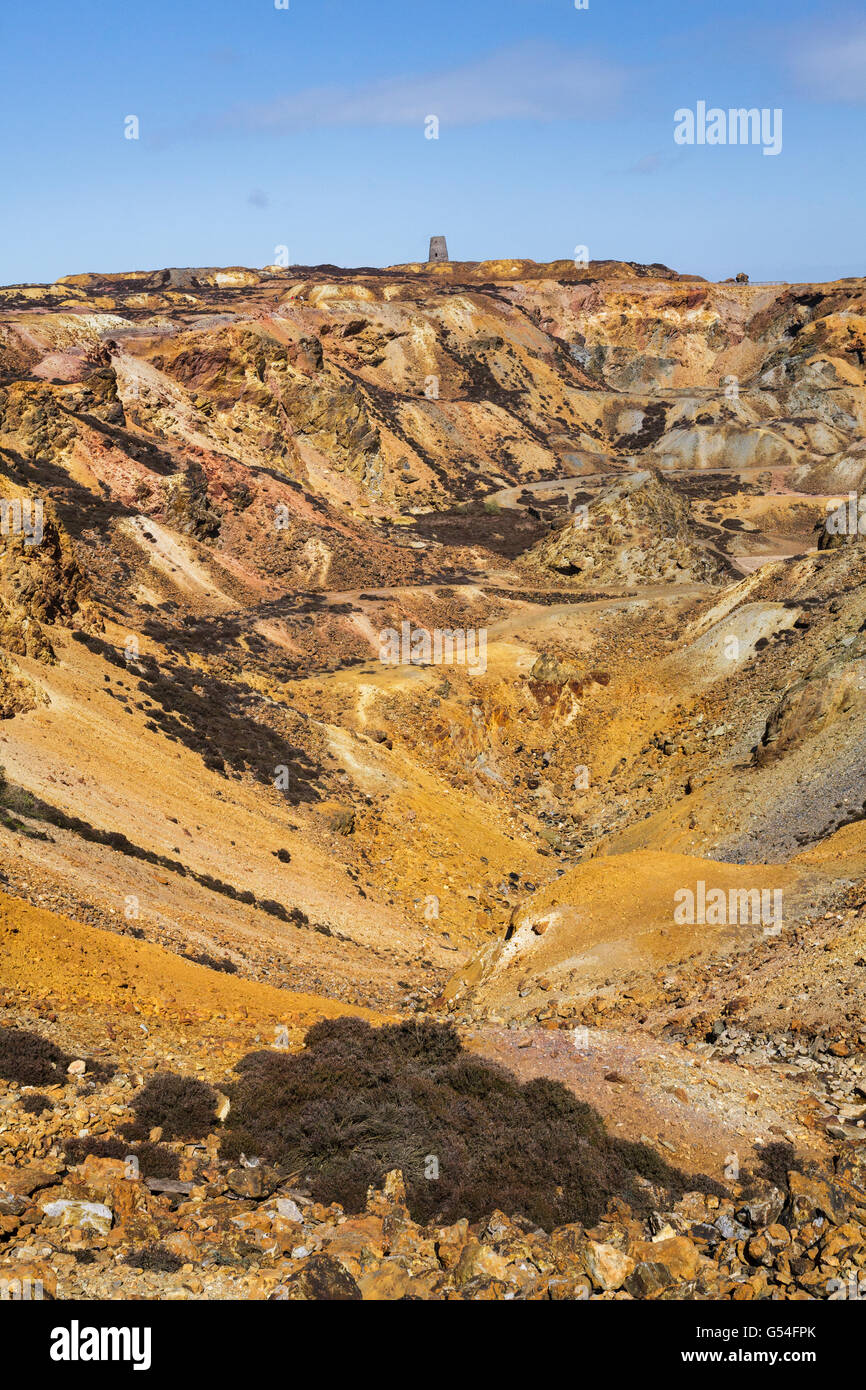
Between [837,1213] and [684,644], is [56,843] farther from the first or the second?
[684,644]

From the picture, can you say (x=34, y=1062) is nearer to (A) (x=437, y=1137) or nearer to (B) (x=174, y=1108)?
(B) (x=174, y=1108)

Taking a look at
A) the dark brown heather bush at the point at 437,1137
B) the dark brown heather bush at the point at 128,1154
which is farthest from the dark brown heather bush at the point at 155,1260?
the dark brown heather bush at the point at 437,1137

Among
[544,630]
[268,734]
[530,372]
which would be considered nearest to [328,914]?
[268,734]


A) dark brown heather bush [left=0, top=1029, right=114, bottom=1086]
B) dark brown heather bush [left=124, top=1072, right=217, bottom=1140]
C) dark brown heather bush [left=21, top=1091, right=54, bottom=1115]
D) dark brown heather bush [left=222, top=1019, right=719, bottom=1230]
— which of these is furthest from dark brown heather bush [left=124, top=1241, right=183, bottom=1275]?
dark brown heather bush [left=0, top=1029, right=114, bottom=1086]

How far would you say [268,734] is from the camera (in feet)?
123

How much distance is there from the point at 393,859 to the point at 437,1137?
2134cm

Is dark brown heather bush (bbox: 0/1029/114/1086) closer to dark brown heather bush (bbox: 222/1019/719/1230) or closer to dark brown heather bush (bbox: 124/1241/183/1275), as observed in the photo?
dark brown heather bush (bbox: 222/1019/719/1230)

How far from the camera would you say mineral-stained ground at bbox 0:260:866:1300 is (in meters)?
9.97

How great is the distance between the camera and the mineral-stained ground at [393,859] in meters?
9.97

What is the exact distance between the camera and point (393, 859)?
33000 mm

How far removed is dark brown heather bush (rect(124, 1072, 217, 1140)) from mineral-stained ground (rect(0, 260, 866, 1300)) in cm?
5

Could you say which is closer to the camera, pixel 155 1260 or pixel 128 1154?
pixel 155 1260

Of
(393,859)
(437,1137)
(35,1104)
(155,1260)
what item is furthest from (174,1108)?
(393,859)
